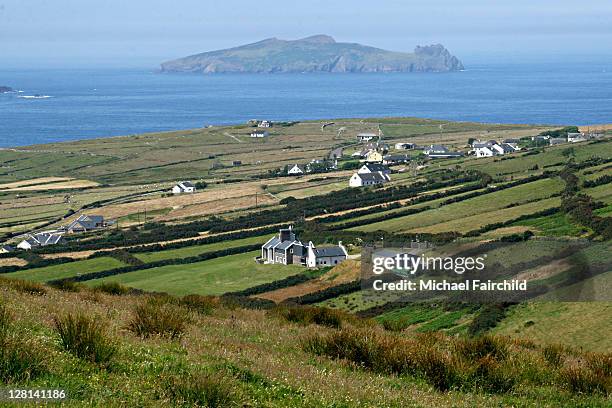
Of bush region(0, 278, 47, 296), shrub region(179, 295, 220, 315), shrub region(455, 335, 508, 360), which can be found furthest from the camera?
shrub region(179, 295, 220, 315)

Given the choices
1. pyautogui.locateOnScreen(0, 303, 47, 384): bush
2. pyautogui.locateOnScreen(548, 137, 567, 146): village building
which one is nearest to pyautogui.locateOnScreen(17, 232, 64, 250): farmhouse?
pyautogui.locateOnScreen(0, 303, 47, 384): bush

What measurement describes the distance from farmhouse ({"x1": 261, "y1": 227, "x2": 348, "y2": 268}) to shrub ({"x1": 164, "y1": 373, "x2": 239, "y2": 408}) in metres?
37.5

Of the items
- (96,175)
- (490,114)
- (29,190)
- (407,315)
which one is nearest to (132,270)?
(407,315)

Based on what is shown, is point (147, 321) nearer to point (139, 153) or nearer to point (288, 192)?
point (288, 192)

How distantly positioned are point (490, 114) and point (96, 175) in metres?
107

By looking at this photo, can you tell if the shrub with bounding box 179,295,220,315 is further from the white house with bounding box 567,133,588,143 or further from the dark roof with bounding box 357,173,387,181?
the white house with bounding box 567,133,588,143

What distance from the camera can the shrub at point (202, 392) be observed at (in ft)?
24.9

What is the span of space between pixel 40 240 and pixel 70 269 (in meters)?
12.1

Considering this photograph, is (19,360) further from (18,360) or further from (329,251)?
(329,251)

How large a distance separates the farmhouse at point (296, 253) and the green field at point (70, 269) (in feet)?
29.2

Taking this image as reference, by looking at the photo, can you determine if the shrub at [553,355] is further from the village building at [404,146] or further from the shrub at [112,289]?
the village building at [404,146]

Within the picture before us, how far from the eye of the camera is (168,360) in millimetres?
9172

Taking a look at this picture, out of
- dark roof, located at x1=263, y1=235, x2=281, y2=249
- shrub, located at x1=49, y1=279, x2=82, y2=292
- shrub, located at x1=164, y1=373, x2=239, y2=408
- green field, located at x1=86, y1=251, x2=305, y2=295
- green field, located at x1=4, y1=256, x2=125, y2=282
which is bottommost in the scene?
green field, located at x1=4, y1=256, x2=125, y2=282

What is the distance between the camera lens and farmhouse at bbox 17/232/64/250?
56.4m
